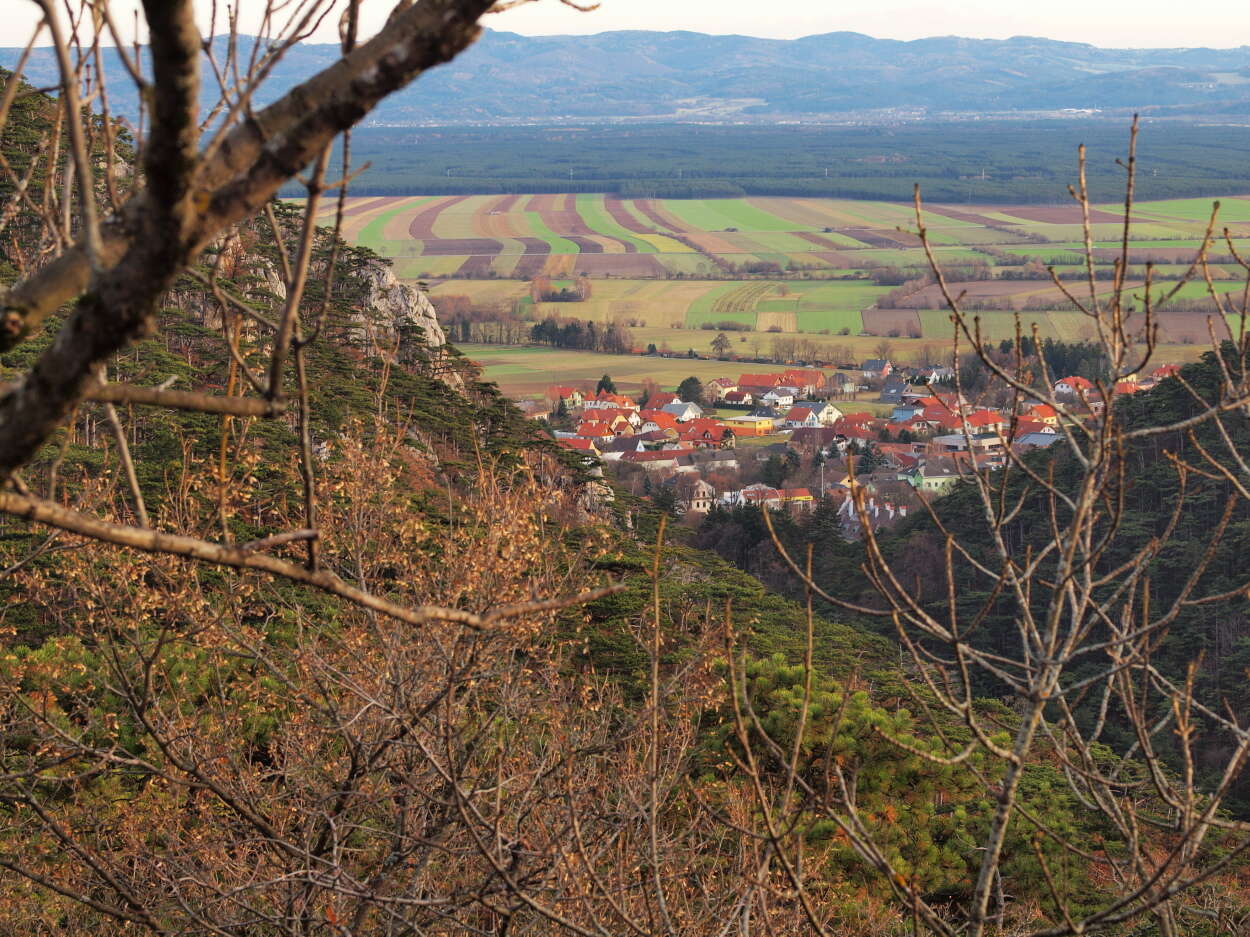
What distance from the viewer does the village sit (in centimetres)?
6381

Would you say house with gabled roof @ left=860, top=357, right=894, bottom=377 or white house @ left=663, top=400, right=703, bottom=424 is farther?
house with gabled roof @ left=860, top=357, right=894, bottom=377

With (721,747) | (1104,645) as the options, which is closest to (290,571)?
(1104,645)

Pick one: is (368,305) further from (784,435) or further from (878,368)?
(878,368)

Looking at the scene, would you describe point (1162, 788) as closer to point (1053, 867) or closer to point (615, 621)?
point (1053, 867)

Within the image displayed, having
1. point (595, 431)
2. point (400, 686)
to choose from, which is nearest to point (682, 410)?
point (595, 431)

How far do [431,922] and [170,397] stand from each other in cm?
521

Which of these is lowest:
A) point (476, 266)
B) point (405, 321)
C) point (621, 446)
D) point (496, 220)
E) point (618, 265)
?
point (621, 446)

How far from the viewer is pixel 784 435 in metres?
84.1

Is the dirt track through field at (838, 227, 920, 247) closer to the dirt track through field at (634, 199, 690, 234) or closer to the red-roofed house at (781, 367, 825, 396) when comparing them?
the dirt track through field at (634, 199, 690, 234)

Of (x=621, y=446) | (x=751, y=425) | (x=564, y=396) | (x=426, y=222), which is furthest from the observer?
(x=426, y=222)

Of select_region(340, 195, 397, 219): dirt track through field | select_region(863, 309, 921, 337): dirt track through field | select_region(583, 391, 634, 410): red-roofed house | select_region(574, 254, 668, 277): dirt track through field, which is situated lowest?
select_region(583, 391, 634, 410): red-roofed house

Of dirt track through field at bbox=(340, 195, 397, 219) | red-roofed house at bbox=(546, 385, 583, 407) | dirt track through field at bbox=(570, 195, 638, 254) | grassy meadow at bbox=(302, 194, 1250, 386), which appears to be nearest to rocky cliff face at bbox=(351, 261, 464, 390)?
red-roofed house at bbox=(546, 385, 583, 407)

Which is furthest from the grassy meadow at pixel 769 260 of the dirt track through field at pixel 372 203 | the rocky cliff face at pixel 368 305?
the rocky cliff face at pixel 368 305

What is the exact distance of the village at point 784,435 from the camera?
63812mm
